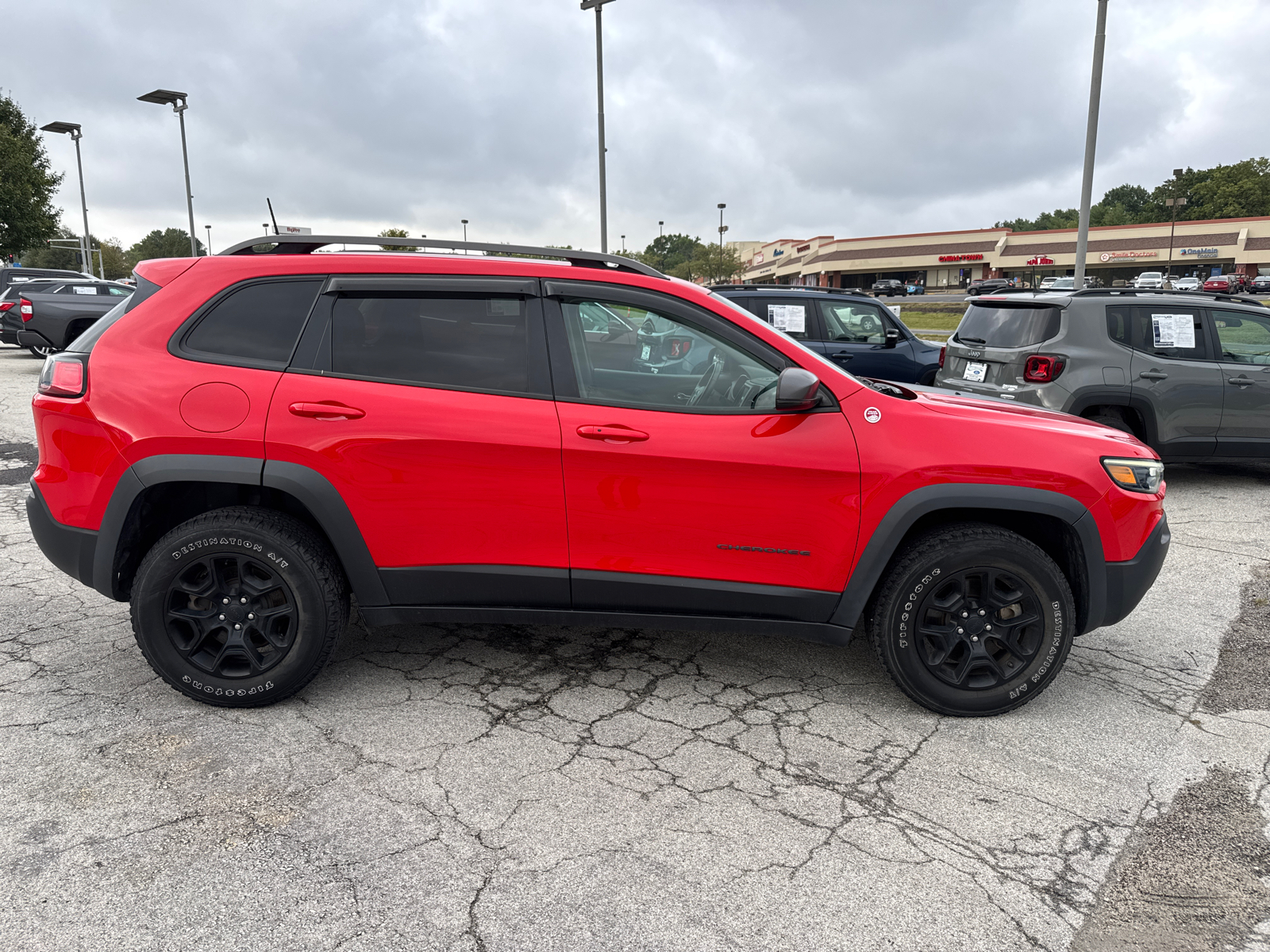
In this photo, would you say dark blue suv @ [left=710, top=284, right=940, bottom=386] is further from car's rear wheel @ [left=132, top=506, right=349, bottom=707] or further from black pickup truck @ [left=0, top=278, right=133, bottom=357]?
black pickup truck @ [left=0, top=278, right=133, bottom=357]

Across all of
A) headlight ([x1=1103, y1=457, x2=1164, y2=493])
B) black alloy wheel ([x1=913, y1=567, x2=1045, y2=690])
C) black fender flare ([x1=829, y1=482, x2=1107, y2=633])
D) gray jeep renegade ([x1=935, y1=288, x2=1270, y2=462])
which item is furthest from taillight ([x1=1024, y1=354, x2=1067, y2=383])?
black alloy wheel ([x1=913, y1=567, x2=1045, y2=690])

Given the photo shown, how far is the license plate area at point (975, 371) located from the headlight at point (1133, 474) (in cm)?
426

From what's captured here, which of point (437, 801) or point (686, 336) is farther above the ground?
point (686, 336)

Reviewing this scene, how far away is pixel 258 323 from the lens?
137 inches

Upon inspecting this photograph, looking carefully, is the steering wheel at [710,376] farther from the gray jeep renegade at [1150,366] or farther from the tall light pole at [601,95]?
the tall light pole at [601,95]

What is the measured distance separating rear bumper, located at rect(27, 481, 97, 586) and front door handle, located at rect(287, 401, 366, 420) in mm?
961

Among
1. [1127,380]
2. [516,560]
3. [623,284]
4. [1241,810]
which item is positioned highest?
[623,284]

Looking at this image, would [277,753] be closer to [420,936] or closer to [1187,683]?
[420,936]

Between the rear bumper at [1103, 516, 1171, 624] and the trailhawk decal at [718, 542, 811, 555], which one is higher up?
the trailhawk decal at [718, 542, 811, 555]

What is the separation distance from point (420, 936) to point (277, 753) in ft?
3.86

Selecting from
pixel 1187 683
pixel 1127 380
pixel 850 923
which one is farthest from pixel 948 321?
pixel 850 923

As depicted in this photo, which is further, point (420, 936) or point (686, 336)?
point (686, 336)

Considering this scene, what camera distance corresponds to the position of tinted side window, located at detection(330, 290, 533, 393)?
11.3ft

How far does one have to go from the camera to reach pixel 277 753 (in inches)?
125
